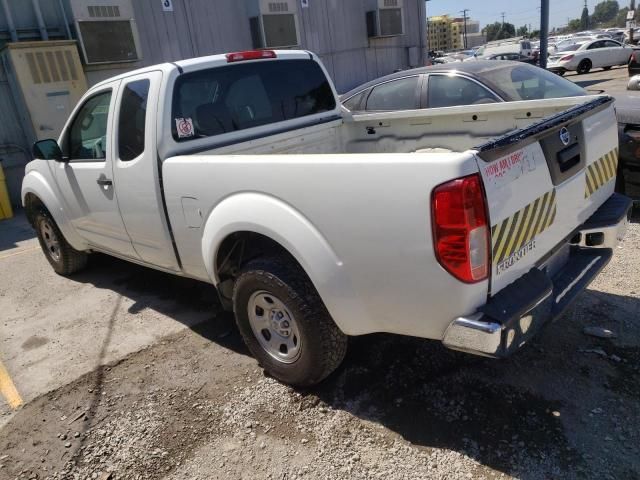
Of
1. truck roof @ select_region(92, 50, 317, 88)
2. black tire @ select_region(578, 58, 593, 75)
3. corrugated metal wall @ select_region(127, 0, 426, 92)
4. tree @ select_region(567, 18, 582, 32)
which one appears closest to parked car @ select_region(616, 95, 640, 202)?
truck roof @ select_region(92, 50, 317, 88)

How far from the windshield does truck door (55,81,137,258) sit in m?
4.06

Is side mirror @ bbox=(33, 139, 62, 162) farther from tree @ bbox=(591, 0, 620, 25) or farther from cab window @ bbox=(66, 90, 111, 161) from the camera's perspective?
tree @ bbox=(591, 0, 620, 25)

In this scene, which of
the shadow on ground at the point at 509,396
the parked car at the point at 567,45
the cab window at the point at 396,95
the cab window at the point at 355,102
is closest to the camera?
the shadow on ground at the point at 509,396

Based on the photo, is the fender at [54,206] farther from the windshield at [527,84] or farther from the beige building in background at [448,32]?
the beige building in background at [448,32]

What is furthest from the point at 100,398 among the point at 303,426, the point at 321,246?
the point at 321,246

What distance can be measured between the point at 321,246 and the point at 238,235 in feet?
2.41

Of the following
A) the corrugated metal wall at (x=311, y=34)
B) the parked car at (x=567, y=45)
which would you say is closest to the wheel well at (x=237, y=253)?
the corrugated metal wall at (x=311, y=34)

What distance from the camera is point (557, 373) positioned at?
117 inches

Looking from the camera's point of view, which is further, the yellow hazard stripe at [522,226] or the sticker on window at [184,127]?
the sticker on window at [184,127]

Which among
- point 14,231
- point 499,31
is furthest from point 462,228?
point 499,31

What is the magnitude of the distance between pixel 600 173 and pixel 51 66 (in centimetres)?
934

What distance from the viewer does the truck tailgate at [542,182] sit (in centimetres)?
219

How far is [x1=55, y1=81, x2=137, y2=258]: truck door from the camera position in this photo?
391cm

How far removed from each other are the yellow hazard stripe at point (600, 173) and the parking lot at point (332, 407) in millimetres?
963
